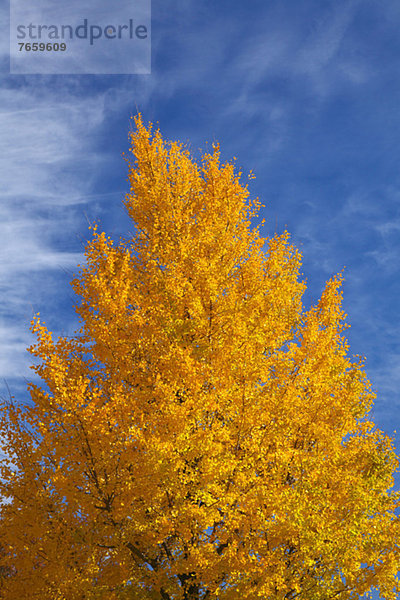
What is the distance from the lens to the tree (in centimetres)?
856

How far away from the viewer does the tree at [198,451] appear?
856 centimetres

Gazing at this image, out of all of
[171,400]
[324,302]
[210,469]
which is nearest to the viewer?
[210,469]

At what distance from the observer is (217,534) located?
872cm

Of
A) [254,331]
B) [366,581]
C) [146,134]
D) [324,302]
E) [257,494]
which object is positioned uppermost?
[146,134]

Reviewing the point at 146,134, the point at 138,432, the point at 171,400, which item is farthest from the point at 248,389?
the point at 146,134

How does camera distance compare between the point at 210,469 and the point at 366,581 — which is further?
the point at 366,581

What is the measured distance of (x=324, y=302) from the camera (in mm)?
12609

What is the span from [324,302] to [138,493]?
627 centimetres

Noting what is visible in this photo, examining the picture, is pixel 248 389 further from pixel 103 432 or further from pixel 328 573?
pixel 328 573

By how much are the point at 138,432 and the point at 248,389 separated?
1.97 m

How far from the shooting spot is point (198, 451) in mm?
8367

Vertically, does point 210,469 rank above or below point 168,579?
above

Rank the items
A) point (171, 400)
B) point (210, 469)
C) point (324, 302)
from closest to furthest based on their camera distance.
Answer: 1. point (210, 469)
2. point (171, 400)
3. point (324, 302)

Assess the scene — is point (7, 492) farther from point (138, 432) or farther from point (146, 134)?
point (146, 134)
